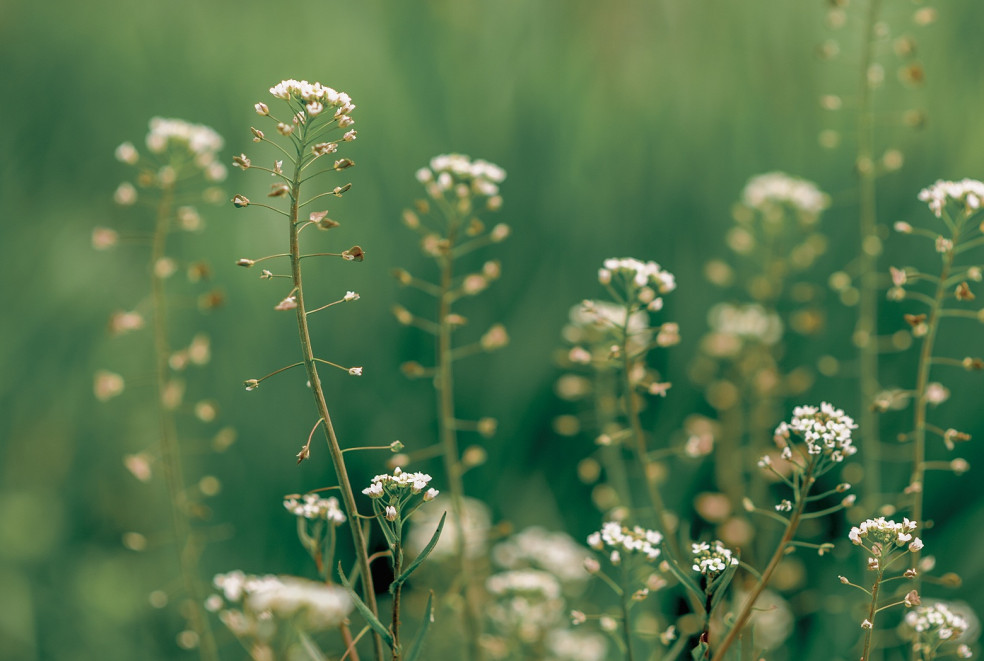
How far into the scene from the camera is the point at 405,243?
8.19 ft

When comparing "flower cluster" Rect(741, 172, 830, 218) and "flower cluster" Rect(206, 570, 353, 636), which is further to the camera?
"flower cluster" Rect(741, 172, 830, 218)

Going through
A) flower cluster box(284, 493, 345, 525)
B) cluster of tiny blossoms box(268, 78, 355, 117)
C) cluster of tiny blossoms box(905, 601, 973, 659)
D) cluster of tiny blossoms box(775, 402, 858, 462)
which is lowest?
cluster of tiny blossoms box(905, 601, 973, 659)

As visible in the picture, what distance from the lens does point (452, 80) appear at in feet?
9.14

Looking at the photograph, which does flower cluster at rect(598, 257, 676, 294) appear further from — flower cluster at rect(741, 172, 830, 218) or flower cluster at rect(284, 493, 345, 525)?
flower cluster at rect(741, 172, 830, 218)

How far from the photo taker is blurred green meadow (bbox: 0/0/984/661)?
7.35ft

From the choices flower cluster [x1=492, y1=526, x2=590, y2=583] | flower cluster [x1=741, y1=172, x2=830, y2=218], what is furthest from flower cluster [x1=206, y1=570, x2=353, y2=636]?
flower cluster [x1=741, y1=172, x2=830, y2=218]

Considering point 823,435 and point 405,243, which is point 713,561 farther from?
point 405,243

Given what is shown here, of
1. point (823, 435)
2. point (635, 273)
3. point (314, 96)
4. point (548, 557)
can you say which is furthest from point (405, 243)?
point (823, 435)

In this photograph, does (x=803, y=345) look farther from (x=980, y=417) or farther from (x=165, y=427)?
(x=165, y=427)

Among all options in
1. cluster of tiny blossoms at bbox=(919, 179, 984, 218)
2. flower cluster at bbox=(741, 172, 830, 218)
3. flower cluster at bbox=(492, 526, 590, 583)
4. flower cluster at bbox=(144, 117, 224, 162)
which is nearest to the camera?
cluster of tiny blossoms at bbox=(919, 179, 984, 218)

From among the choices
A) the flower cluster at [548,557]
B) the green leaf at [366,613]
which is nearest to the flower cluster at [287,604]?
the green leaf at [366,613]

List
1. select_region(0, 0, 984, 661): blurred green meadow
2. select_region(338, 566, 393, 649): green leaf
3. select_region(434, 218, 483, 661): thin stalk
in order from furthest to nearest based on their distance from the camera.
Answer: select_region(0, 0, 984, 661): blurred green meadow
select_region(434, 218, 483, 661): thin stalk
select_region(338, 566, 393, 649): green leaf

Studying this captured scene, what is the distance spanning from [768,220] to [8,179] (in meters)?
2.32

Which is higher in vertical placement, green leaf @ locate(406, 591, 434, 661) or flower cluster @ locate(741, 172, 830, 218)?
flower cluster @ locate(741, 172, 830, 218)
